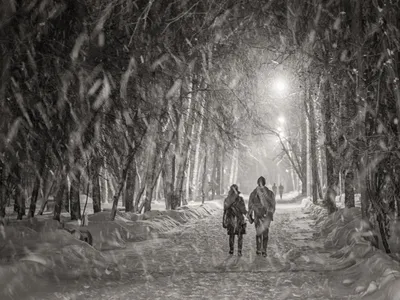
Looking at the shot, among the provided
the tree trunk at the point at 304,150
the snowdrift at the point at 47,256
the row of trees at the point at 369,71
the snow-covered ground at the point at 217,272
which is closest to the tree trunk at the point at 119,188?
the snowdrift at the point at 47,256

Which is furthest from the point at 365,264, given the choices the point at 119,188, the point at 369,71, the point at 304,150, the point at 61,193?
the point at 304,150

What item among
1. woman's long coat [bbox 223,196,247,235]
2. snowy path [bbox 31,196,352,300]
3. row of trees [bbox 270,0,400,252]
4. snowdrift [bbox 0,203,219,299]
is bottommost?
snowy path [bbox 31,196,352,300]

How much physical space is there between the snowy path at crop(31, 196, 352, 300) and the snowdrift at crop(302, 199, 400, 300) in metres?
0.43

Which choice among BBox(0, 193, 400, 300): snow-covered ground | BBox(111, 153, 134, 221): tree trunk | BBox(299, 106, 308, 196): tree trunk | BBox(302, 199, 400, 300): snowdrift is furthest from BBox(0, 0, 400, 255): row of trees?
BBox(299, 106, 308, 196): tree trunk

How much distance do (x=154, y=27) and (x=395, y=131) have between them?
6298mm

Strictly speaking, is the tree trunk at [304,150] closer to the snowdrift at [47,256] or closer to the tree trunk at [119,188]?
the tree trunk at [119,188]

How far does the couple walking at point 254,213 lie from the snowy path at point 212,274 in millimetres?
499

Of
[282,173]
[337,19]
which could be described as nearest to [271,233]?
[337,19]

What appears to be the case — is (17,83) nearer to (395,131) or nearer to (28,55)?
(28,55)

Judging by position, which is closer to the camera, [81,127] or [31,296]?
[31,296]

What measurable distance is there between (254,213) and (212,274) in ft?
9.07

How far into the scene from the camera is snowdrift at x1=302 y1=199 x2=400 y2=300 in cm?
634

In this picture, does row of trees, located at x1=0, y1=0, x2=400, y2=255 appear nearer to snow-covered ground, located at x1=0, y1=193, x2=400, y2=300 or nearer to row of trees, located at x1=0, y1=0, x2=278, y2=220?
row of trees, located at x1=0, y1=0, x2=278, y2=220

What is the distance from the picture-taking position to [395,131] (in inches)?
334
